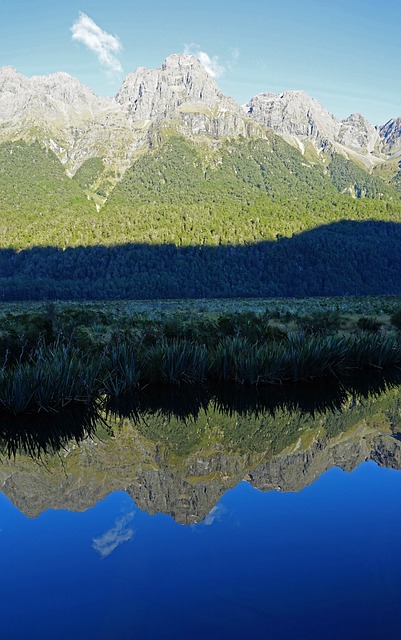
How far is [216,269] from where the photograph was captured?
174375 mm

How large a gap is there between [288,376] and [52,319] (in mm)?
9651

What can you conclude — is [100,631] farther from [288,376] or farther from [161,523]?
[288,376]

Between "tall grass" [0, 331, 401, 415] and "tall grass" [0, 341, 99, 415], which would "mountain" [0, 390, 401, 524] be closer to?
"tall grass" [0, 341, 99, 415]

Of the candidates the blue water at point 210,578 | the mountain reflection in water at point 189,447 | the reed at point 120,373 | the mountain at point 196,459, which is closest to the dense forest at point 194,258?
the reed at point 120,373

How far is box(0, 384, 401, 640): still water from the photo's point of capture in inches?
166

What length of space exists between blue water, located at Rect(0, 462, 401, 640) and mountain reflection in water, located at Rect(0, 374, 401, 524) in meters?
0.60

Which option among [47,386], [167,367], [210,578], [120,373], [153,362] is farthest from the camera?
[153,362]

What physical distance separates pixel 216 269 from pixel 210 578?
560 ft

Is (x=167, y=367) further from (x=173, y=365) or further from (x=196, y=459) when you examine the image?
(x=196, y=459)

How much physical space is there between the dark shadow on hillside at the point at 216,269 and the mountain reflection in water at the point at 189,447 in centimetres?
14815

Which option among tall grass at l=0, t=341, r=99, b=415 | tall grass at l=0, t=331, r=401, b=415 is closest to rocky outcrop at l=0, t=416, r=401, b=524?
tall grass at l=0, t=341, r=99, b=415

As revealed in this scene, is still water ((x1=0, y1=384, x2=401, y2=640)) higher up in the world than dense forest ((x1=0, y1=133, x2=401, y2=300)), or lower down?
higher up

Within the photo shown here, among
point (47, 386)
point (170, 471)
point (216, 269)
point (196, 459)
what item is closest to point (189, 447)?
point (196, 459)

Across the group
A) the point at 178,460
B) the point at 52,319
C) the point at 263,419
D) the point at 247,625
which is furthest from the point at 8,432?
the point at 52,319
